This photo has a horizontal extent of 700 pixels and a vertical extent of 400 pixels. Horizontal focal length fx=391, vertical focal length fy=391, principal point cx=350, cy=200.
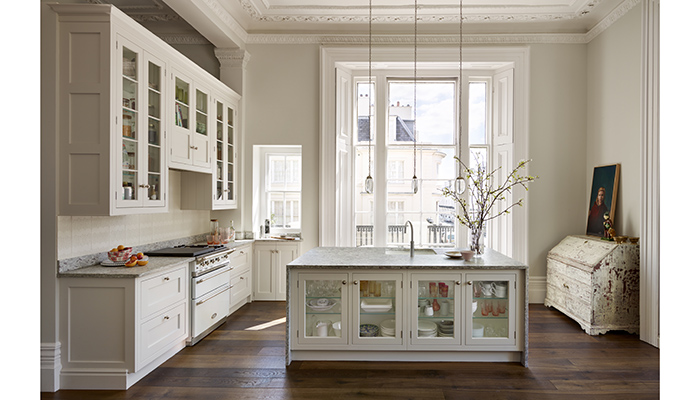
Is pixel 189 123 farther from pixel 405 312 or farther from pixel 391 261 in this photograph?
pixel 405 312

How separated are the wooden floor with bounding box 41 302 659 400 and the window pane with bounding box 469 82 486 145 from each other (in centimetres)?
297

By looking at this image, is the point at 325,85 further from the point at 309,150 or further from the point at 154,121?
the point at 154,121

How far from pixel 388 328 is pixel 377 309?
185 millimetres

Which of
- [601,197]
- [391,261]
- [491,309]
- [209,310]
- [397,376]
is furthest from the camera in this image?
[601,197]

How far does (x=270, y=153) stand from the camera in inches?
223

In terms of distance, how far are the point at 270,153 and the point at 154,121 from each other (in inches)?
89.6

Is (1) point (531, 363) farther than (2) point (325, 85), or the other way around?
(2) point (325, 85)

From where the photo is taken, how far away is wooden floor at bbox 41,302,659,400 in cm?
279

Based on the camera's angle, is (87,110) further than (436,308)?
No

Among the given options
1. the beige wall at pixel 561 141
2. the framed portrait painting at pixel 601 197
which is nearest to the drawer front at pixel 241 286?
the beige wall at pixel 561 141

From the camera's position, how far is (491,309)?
3293mm

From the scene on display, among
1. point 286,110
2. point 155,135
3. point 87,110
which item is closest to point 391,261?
point 155,135

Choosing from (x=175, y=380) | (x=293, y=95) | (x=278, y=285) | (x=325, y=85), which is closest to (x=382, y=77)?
(x=325, y=85)

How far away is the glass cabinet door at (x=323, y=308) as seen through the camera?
329cm
